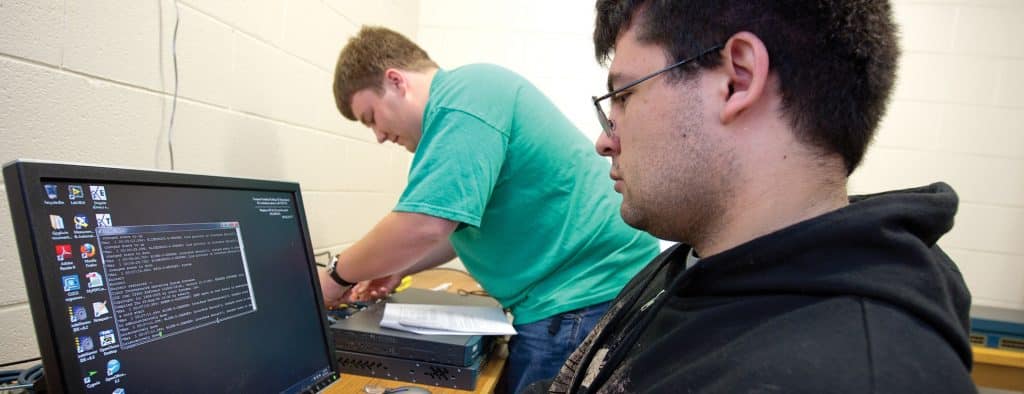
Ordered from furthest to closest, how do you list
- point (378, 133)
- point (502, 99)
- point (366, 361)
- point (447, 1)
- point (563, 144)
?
point (447, 1) < point (378, 133) < point (563, 144) < point (502, 99) < point (366, 361)

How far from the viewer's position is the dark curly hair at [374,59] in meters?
1.29

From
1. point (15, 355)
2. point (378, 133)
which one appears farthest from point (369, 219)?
point (15, 355)

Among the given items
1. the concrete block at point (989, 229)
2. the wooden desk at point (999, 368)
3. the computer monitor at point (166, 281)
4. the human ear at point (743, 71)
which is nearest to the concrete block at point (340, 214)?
the computer monitor at point (166, 281)

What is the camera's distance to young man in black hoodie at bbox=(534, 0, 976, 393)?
0.44 meters

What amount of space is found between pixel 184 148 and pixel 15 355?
457mm

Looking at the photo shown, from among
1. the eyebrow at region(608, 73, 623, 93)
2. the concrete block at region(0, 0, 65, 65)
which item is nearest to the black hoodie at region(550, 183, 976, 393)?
the eyebrow at region(608, 73, 623, 93)

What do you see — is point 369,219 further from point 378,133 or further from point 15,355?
point 15,355

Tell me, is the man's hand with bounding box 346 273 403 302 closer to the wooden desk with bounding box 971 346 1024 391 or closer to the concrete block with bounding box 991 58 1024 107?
the wooden desk with bounding box 971 346 1024 391

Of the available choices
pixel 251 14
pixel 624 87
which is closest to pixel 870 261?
pixel 624 87

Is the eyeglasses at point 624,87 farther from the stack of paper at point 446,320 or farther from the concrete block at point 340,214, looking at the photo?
the concrete block at point 340,214

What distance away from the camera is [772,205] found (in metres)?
0.58

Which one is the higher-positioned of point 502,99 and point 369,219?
point 502,99

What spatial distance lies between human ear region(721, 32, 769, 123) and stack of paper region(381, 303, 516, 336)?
0.68 m

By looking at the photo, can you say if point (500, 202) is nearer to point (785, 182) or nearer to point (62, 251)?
point (785, 182)
